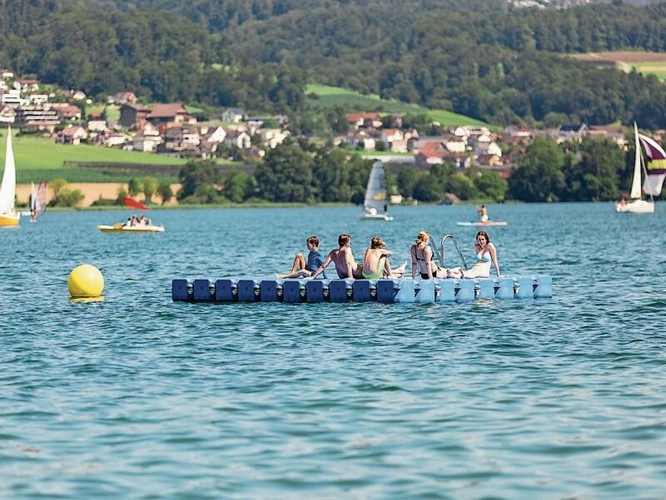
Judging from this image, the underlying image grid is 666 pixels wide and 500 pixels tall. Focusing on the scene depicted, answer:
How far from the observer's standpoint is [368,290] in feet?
126

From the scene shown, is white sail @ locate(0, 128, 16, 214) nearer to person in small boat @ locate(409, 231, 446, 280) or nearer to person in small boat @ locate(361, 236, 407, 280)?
person in small boat @ locate(361, 236, 407, 280)

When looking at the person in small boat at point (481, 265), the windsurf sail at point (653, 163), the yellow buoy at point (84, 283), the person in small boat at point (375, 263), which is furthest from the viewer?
the windsurf sail at point (653, 163)

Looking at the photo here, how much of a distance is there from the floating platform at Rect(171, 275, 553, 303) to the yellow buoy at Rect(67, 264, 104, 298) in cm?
432

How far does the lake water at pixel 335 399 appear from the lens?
1784 cm

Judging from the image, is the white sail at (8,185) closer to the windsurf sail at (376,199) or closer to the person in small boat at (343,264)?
the windsurf sail at (376,199)

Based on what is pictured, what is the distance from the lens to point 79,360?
28.3 m

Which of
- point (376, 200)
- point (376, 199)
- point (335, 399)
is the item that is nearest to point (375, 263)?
point (335, 399)

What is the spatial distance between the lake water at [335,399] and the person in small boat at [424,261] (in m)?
1.34

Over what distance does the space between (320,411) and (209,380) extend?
148 inches

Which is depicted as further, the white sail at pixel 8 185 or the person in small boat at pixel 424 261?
the white sail at pixel 8 185

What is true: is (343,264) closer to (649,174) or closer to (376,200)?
(376,200)

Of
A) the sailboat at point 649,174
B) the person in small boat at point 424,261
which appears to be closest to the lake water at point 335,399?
the person in small boat at point 424,261

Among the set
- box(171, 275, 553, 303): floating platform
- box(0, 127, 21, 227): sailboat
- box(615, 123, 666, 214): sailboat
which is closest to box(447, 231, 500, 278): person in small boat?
box(171, 275, 553, 303): floating platform

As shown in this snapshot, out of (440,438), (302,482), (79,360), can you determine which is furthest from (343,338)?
(302,482)
